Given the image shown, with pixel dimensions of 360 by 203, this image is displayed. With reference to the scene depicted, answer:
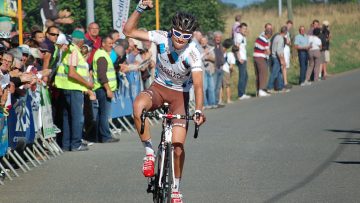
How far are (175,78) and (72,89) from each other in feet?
22.7

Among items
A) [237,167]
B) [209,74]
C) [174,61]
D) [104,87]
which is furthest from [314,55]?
[174,61]

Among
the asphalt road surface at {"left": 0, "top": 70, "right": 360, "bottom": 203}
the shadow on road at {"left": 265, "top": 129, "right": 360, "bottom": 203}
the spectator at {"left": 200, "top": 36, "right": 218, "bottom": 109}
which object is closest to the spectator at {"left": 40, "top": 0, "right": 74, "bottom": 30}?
the asphalt road surface at {"left": 0, "top": 70, "right": 360, "bottom": 203}

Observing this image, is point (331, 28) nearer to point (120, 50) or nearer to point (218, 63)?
point (218, 63)

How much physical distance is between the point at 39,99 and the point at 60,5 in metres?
17.9

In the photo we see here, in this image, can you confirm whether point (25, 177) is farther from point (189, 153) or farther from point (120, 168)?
point (189, 153)

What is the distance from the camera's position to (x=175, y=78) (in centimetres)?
1157

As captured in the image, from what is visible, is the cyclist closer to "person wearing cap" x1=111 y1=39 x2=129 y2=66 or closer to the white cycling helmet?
the white cycling helmet

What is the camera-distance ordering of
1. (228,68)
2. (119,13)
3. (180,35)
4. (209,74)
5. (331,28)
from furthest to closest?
1. (331,28)
2. (228,68)
3. (209,74)
4. (119,13)
5. (180,35)

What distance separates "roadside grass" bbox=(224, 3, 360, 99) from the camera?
1781 inches

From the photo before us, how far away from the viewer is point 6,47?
16.3 metres

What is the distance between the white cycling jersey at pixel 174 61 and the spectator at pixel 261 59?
783 inches

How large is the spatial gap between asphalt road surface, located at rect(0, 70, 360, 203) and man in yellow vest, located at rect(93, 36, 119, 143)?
0.40 m

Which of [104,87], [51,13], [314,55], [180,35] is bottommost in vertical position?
[314,55]

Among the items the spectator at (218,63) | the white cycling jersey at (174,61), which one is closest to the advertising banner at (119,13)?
the spectator at (218,63)
